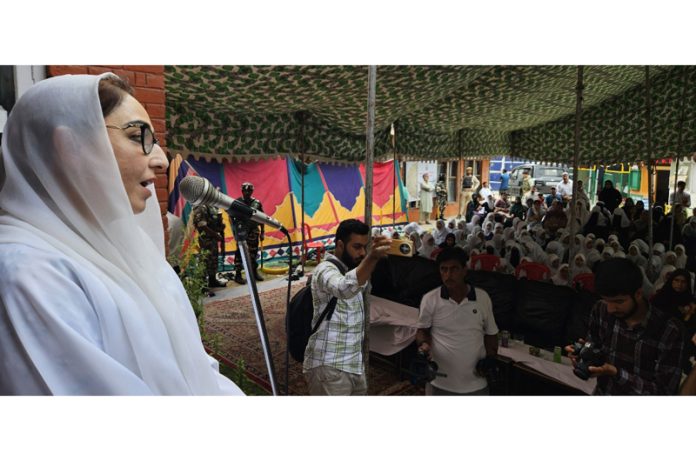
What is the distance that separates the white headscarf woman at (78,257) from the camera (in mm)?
738

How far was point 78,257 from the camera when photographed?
31.0 inches

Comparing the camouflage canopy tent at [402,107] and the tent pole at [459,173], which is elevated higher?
the camouflage canopy tent at [402,107]

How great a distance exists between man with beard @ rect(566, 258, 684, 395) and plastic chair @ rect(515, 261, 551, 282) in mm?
1334

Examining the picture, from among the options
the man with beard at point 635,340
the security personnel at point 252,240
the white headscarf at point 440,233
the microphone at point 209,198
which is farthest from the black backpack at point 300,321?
the white headscarf at point 440,233

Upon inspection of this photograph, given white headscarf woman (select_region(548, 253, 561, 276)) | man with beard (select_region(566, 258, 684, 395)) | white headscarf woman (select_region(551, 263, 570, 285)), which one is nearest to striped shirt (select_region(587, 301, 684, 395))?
man with beard (select_region(566, 258, 684, 395))

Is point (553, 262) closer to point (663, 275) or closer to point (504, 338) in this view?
point (504, 338)

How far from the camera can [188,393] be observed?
953 millimetres

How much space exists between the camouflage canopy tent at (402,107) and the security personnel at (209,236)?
0.37 meters

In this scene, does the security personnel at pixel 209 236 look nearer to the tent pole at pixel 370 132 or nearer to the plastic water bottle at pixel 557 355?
the tent pole at pixel 370 132

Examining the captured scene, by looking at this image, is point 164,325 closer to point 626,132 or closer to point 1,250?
point 1,250

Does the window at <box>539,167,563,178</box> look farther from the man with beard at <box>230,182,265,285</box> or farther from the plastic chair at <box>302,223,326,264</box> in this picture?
the man with beard at <box>230,182,265,285</box>

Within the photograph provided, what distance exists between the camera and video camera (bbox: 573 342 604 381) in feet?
5.42

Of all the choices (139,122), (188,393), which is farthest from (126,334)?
(139,122)

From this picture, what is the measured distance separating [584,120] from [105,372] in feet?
13.5
